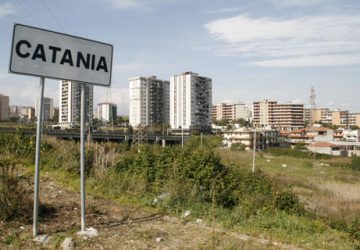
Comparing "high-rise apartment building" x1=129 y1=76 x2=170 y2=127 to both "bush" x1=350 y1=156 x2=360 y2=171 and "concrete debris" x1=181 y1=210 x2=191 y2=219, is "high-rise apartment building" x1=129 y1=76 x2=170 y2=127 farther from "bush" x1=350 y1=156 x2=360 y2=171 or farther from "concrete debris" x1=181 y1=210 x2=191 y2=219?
"concrete debris" x1=181 y1=210 x2=191 y2=219

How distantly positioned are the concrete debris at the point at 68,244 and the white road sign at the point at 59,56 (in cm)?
154

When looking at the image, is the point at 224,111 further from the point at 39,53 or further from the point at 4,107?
the point at 39,53

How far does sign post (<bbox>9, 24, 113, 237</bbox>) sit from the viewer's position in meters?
3.19

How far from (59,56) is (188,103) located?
97.0m

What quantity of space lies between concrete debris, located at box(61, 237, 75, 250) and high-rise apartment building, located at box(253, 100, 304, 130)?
14072 centimetres

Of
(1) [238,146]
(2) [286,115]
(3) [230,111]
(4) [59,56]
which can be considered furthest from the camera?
(3) [230,111]

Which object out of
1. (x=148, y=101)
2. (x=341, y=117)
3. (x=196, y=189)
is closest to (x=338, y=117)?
(x=341, y=117)

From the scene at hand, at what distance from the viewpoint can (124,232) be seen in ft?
11.5

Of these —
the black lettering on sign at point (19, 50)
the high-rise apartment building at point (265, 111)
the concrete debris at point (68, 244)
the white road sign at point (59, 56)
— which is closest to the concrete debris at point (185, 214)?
the concrete debris at point (68, 244)

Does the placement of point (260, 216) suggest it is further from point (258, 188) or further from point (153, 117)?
point (153, 117)

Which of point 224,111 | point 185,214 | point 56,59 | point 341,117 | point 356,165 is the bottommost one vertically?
point 356,165

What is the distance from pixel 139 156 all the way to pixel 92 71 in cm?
458

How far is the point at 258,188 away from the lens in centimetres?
859

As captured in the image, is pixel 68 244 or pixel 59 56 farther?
pixel 59 56
